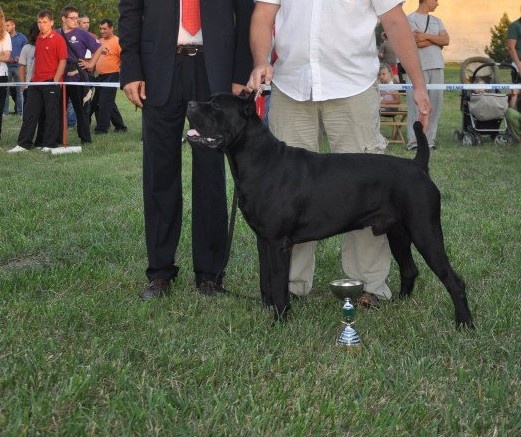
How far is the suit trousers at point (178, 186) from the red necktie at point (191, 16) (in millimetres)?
141

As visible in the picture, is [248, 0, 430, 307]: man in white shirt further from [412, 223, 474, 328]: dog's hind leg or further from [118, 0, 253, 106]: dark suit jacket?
[412, 223, 474, 328]: dog's hind leg

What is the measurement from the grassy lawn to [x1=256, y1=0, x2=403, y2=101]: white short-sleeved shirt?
113 centimetres

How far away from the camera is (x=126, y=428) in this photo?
236cm

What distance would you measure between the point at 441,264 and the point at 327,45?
1.20m

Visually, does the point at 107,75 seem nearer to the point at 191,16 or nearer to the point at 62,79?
the point at 62,79

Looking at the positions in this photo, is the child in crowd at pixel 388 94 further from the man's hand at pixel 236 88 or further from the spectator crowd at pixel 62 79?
the man's hand at pixel 236 88

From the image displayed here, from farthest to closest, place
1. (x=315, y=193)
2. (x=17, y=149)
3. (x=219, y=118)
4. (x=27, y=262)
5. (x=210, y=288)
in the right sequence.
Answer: (x=17, y=149) < (x=27, y=262) < (x=210, y=288) < (x=315, y=193) < (x=219, y=118)

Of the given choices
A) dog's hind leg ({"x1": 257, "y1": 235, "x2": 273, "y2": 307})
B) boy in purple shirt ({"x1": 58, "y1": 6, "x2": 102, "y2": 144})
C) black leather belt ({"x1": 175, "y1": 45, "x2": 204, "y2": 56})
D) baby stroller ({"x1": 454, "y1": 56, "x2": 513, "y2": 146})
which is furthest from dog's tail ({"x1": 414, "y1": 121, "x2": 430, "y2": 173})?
boy in purple shirt ({"x1": 58, "y1": 6, "x2": 102, "y2": 144})

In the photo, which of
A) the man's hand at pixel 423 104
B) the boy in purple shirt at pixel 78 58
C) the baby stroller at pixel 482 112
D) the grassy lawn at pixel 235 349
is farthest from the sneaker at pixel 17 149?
the man's hand at pixel 423 104

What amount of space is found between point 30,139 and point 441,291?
27.5 ft

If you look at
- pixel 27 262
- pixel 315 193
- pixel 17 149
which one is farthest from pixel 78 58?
pixel 315 193

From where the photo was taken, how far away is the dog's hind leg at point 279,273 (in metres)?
3.46

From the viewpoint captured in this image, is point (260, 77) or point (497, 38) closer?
point (260, 77)

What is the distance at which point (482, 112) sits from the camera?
37.3 feet
